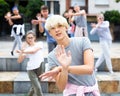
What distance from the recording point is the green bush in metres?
19.1

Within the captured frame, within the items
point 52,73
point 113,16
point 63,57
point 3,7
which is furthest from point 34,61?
point 3,7

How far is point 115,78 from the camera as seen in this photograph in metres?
9.09

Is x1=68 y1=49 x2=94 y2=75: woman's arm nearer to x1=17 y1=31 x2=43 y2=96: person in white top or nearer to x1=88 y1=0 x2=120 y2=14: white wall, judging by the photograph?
x1=17 y1=31 x2=43 y2=96: person in white top

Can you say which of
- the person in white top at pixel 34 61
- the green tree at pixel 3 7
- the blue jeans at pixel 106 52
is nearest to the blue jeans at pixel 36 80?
the person in white top at pixel 34 61

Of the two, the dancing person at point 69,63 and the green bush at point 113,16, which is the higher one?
the dancing person at point 69,63

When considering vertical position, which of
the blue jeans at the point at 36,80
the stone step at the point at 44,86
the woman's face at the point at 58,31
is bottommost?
the stone step at the point at 44,86

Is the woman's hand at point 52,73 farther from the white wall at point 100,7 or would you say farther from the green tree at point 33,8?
the white wall at point 100,7

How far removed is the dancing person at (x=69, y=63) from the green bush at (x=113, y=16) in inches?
628

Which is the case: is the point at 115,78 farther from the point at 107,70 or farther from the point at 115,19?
the point at 115,19

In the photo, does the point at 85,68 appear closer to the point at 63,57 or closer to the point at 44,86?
the point at 63,57

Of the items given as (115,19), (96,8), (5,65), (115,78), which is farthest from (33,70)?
(96,8)

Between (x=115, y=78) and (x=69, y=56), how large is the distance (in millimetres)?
6175

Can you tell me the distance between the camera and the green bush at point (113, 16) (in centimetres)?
1911

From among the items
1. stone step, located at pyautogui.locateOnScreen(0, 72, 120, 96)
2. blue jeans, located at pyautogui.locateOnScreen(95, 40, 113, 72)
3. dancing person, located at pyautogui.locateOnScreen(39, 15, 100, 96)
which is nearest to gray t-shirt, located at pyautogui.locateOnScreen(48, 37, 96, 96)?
dancing person, located at pyautogui.locateOnScreen(39, 15, 100, 96)
